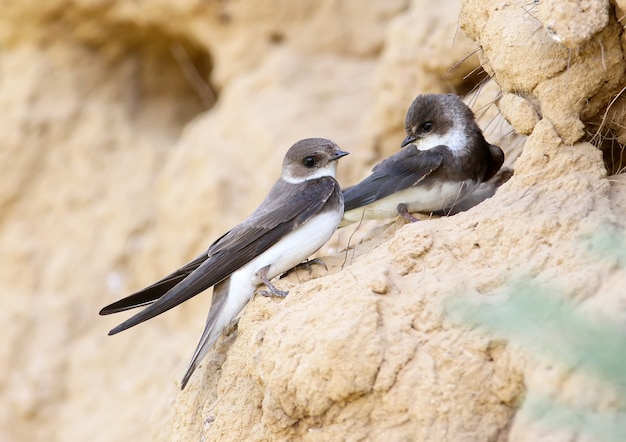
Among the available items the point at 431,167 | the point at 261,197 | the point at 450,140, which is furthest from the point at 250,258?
the point at 261,197

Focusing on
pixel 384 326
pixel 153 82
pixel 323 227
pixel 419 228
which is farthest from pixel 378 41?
pixel 384 326

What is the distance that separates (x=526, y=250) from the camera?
2854 millimetres

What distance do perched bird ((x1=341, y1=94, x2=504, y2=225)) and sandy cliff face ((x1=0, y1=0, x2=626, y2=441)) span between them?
6.7 inches

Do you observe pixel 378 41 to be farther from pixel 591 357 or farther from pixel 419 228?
pixel 591 357

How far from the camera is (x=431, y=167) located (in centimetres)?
422

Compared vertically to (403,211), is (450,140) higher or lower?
higher

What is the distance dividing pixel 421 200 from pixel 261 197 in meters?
2.02

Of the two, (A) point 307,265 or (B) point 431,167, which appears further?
(B) point 431,167

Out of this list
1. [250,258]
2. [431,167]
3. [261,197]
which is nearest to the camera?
[250,258]

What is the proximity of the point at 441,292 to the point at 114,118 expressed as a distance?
4953 mm

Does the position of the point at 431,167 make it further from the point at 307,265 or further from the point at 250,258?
the point at 250,258

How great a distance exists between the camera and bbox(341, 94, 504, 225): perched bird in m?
4.18

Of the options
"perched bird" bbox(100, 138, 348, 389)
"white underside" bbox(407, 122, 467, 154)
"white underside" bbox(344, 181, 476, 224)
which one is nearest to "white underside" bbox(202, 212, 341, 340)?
"perched bird" bbox(100, 138, 348, 389)

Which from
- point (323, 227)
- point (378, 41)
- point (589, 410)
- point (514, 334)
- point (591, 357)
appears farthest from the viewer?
point (378, 41)
